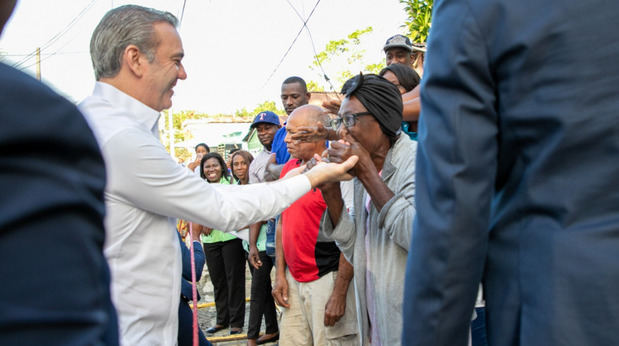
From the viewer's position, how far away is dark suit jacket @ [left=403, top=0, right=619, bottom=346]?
3.19 ft

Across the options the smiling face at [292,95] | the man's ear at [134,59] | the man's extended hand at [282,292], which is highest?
the smiling face at [292,95]

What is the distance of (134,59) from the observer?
2.07 meters

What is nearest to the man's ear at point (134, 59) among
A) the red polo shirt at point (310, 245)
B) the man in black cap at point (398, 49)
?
the red polo shirt at point (310, 245)

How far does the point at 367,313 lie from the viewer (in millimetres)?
2238

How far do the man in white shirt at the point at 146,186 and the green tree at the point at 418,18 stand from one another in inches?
513

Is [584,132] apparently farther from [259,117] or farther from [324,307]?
[259,117]

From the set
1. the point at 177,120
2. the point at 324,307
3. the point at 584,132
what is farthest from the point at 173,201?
the point at 177,120

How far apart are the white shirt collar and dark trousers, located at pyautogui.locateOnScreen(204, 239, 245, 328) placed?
4.20 metres

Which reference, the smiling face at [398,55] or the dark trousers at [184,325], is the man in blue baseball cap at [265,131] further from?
the dark trousers at [184,325]

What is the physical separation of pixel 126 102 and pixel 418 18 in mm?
13951

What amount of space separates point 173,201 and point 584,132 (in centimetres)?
151

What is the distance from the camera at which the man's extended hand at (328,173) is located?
2082mm

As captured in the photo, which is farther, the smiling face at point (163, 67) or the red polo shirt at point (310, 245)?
the red polo shirt at point (310, 245)

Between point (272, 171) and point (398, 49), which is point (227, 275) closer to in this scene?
point (272, 171)
